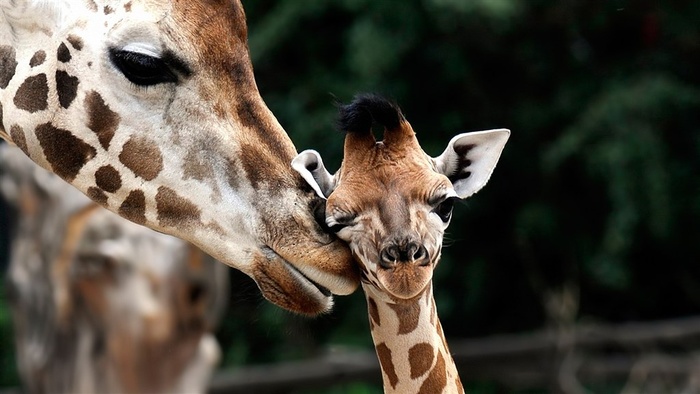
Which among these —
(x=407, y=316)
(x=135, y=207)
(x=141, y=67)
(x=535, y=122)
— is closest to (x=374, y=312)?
(x=407, y=316)

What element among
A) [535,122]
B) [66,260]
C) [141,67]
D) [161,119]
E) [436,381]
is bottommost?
[535,122]

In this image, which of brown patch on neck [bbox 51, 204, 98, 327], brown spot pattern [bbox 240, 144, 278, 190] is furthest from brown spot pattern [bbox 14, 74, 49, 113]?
brown patch on neck [bbox 51, 204, 98, 327]

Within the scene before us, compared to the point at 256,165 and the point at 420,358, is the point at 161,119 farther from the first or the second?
the point at 420,358

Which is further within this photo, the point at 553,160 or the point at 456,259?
the point at 456,259

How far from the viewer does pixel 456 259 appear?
7758 millimetres

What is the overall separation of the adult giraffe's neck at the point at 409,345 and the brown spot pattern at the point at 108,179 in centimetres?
59

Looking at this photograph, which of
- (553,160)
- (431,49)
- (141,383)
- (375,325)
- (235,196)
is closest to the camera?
(375,325)

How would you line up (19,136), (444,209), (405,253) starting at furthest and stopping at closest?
1. (19,136)
2. (444,209)
3. (405,253)

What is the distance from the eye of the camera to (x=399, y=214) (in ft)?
6.48

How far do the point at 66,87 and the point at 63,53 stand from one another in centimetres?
7

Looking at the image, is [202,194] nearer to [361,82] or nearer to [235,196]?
[235,196]

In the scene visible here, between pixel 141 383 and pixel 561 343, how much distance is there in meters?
2.93

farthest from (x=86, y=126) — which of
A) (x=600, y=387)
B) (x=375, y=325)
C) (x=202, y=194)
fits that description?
(x=600, y=387)

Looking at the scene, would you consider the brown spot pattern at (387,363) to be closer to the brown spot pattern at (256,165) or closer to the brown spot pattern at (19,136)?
the brown spot pattern at (256,165)
